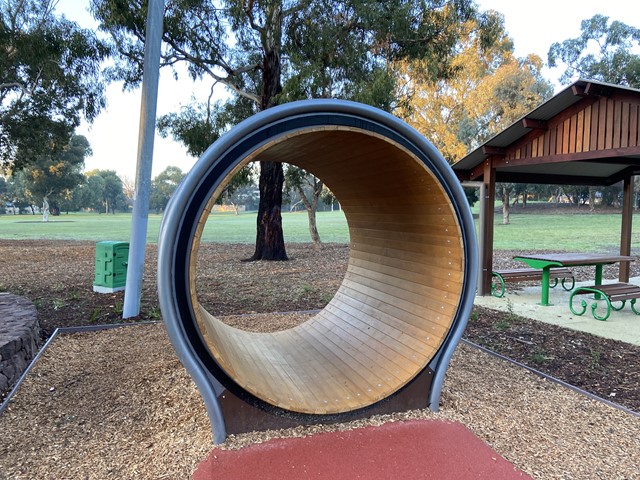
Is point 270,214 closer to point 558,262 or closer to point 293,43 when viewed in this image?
point 293,43

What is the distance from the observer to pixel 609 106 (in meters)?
6.70

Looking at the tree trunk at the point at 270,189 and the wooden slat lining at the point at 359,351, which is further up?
the tree trunk at the point at 270,189

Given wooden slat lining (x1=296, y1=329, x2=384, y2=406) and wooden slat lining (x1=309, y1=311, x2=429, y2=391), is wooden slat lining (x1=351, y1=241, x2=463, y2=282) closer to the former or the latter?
wooden slat lining (x1=309, y1=311, x2=429, y2=391)

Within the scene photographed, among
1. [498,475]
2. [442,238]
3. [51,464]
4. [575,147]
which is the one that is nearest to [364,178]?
[442,238]

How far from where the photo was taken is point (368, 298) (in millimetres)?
5066

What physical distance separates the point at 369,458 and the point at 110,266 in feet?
23.5

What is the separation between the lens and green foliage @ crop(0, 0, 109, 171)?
496 inches

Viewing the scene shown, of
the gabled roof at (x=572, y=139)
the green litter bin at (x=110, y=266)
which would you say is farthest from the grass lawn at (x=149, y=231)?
the green litter bin at (x=110, y=266)

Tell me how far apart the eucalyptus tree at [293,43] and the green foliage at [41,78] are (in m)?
1.07

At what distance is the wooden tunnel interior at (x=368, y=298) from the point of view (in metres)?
3.50

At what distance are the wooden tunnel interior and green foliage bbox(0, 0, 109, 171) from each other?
11.0m

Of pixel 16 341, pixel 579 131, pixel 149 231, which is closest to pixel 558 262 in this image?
pixel 579 131

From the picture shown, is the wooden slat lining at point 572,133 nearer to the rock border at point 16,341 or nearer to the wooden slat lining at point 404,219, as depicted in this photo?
the wooden slat lining at point 404,219

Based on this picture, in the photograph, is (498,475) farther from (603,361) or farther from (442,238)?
(603,361)
